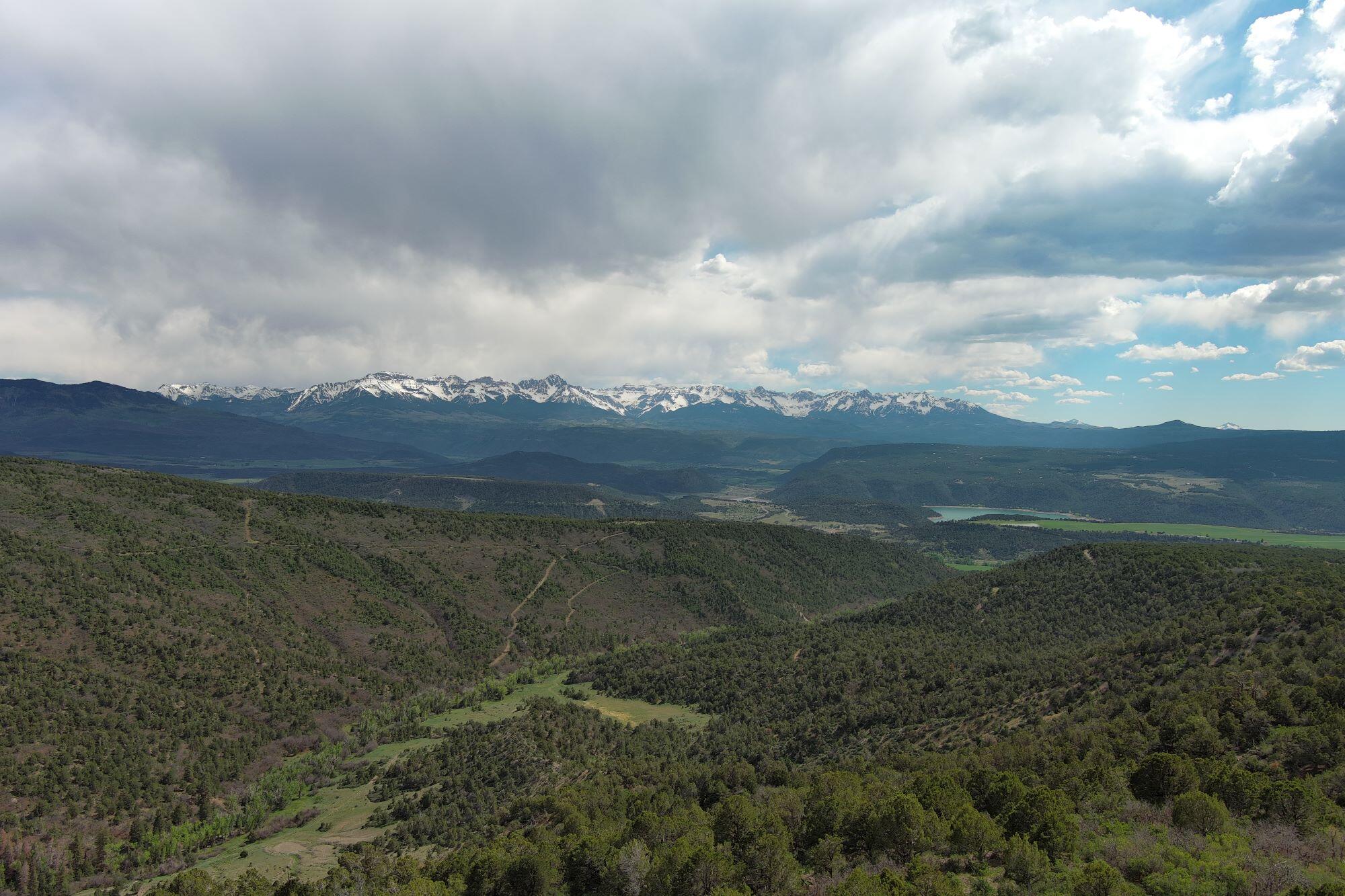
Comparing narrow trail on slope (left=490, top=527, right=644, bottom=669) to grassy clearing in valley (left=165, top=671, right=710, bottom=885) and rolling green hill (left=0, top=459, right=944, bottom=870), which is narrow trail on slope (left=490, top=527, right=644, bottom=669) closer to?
rolling green hill (left=0, top=459, right=944, bottom=870)

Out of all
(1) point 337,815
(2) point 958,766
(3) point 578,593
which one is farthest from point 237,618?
(2) point 958,766

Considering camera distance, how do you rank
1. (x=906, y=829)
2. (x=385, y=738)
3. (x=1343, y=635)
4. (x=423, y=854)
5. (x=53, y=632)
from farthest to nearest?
(x=385, y=738) → (x=53, y=632) → (x=423, y=854) → (x=1343, y=635) → (x=906, y=829)

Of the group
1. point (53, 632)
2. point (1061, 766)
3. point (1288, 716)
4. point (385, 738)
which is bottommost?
point (385, 738)

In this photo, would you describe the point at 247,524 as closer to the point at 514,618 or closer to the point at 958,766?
the point at 514,618

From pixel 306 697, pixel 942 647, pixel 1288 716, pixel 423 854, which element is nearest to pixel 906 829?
pixel 1288 716

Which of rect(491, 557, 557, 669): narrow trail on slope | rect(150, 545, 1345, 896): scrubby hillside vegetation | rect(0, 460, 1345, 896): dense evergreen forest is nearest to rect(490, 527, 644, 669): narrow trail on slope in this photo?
rect(491, 557, 557, 669): narrow trail on slope

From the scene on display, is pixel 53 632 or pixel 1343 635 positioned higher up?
pixel 1343 635

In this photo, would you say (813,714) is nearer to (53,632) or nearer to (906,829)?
(906,829)
